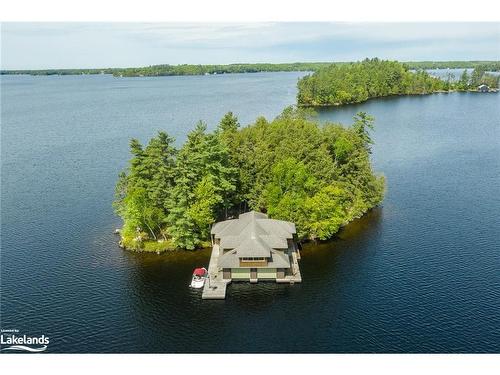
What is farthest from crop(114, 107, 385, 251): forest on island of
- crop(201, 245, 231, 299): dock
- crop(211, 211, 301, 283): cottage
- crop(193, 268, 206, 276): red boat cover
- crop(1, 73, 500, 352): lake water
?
crop(193, 268, 206, 276): red boat cover

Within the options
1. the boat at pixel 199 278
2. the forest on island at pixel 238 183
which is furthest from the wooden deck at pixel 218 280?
the forest on island at pixel 238 183

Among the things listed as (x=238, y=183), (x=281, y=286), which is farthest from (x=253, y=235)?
(x=238, y=183)

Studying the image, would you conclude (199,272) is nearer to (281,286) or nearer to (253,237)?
(253,237)

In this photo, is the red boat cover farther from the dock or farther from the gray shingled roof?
the gray shingled roof

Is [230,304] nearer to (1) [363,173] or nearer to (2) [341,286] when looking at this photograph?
(2) [341,286]

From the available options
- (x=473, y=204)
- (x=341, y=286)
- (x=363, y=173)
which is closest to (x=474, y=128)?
(x=473, y=204)
